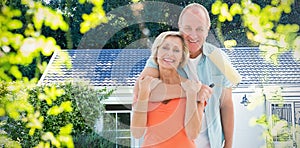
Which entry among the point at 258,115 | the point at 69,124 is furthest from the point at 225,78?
the point at 69,124

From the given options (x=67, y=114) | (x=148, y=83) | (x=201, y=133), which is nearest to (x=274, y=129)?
(x=201, y=133)

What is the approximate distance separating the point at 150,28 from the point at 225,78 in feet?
1.25

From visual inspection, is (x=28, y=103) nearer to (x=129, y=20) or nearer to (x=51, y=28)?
(x=51, y=28)

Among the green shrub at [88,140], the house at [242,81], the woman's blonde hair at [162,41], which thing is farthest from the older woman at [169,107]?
the green shrub at [88,140]

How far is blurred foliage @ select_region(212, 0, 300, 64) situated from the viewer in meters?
2.27

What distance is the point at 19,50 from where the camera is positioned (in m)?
2.22

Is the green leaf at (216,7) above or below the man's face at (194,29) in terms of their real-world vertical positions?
above

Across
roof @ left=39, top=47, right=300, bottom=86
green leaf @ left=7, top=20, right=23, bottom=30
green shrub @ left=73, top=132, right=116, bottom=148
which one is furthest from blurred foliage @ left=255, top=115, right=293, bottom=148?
green leaf @ left=7, top=20, right=23, bottom=30

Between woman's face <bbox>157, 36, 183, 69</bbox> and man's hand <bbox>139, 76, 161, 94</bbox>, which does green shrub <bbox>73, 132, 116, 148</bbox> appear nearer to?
man's hand <bbox>139, 76, 161, 94</bbox>

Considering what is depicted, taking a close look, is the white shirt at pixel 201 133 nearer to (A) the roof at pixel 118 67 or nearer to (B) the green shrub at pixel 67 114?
(A) the roof at pixel 118 67

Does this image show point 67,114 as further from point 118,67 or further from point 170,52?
point 170,52

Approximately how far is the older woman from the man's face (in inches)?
2.6

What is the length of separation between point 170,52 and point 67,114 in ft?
1.78

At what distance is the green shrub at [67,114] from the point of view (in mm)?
2203
